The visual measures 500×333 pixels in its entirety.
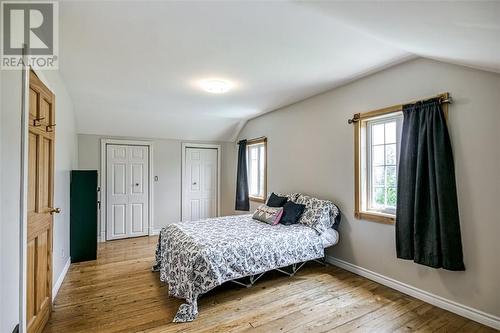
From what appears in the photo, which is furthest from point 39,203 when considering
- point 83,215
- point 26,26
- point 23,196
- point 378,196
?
point 378,196

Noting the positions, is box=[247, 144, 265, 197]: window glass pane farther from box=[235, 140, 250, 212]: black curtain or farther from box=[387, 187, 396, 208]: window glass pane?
box=[387, 187, 396, 208]: window glass pane

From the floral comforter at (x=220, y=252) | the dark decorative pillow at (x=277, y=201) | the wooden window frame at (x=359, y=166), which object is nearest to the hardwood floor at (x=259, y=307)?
the floral comforter at (x=220, y=252)

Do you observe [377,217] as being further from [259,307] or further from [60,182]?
[60,182]

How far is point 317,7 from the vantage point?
1.71 m

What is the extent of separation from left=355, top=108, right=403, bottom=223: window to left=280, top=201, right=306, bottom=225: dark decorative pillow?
749 mm

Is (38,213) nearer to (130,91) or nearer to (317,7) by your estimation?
(130,91)

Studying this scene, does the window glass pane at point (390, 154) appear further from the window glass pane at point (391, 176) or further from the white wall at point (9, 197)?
the white wall at point (9, 197)

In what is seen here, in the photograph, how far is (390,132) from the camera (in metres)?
3.00

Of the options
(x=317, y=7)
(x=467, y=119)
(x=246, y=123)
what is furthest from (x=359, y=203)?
(x=246, y=123)

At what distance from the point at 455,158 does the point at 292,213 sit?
6.40 feet

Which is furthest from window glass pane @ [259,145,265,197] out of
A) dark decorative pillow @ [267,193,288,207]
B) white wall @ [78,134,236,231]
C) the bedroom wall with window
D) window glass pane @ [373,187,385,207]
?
window glass pane @ [373,187,385,207]

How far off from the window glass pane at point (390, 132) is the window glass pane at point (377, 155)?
12 centimetres

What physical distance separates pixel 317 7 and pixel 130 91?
2973 millimetres

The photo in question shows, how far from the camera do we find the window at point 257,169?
16.9 feet
